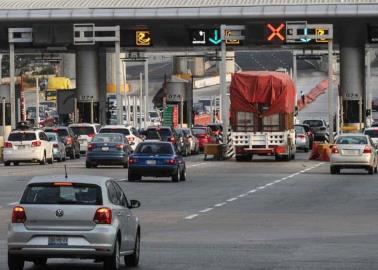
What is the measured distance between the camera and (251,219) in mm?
28062

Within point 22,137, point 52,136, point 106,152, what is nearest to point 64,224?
point 106,152

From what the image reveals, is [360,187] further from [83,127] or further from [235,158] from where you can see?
[83,127]

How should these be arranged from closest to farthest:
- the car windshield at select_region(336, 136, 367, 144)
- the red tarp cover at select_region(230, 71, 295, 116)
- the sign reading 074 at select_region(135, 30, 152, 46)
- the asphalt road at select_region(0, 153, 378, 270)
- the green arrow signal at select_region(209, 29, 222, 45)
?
the asphalt road at select_region(0, 153, 378, 270) → the car windshield at select_region(336, 136, 367, 144) → the red tarp cover at select_region(230, 71, 295, 116) → the green arrow signal at select_region(209, 29, 222, 45) → the sign reading 074 at select_region(135, 30, 152, 46)

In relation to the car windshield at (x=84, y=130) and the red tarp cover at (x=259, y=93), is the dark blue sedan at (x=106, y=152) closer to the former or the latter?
the red tarp cover at (x=259, y=93)

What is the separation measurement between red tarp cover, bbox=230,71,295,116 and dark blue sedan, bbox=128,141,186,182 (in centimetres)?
1559

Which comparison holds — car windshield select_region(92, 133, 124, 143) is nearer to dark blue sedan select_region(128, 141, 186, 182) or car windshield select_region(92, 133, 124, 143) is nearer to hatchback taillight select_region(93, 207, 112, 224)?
dark blue sedan select_region(128, 141, 186, 182)

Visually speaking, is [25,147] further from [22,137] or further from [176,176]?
[176,176]

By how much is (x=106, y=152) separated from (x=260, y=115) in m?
9.36

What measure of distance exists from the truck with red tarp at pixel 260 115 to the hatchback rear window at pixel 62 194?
4168cm

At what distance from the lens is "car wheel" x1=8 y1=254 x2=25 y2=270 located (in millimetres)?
17203

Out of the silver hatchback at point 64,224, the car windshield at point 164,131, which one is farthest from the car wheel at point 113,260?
the car windshield at point 164,131

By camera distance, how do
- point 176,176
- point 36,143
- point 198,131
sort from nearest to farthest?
point 176,176 < point 36,143 < point 198,131

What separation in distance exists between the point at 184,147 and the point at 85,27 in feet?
26.5

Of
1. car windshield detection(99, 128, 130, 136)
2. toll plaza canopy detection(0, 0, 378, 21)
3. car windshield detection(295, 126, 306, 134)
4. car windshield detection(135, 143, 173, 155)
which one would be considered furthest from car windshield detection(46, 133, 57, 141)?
car windshield detection(295, 126, 306, 134)
